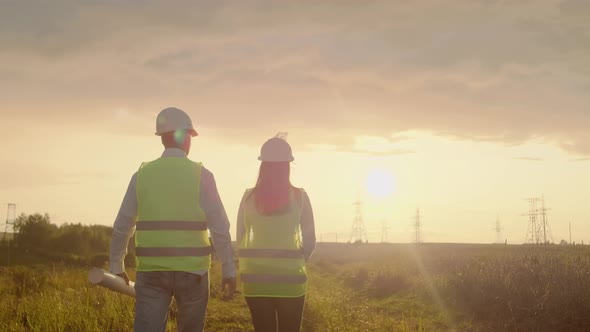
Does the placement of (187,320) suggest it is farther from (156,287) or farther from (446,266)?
(446,266)

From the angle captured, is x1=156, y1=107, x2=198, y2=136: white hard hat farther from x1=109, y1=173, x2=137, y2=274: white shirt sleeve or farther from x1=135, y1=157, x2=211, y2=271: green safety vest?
x1=109, y1=173, x2=137, y2=274: white shirt sleeve

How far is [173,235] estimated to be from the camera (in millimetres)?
5840

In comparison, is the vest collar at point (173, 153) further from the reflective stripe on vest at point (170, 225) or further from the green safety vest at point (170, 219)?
the reflective stripe on vest at point (170, 225)

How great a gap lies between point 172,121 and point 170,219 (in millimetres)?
1026

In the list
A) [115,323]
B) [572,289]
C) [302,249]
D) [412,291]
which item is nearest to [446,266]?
[412,291]

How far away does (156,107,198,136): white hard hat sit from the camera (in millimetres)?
6195

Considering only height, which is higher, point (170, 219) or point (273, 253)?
point (170, 219)

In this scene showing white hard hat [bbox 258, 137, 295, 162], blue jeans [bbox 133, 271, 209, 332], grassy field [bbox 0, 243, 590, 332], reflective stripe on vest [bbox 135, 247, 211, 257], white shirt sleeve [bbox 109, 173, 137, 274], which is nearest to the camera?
blue jeans [bbox 133, 271, 209, 332]

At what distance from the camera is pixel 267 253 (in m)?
6.06

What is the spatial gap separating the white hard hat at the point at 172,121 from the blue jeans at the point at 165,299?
56.7 inches

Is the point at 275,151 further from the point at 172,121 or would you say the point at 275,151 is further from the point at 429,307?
the point at 429,307

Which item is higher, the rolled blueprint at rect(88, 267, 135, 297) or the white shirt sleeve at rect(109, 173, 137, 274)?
the white shirt sleeve at rect(109, 173, 137, 274)

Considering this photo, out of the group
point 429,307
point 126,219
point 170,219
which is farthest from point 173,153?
point 429,307

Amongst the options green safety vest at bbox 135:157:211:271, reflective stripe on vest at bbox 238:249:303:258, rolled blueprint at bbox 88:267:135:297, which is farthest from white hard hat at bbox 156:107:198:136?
rolled blueprint at bbox 88:267:135:297
